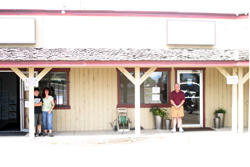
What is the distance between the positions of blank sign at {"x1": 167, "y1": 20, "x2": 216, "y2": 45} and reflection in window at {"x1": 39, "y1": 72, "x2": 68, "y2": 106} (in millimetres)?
4461

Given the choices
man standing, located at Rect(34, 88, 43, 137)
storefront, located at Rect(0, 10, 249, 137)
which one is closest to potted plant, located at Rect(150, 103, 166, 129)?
storefront, located at Rect(0, 10, 249, 137)

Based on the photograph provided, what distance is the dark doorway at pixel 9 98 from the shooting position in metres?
14.8

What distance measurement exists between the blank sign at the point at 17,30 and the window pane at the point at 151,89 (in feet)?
12.9

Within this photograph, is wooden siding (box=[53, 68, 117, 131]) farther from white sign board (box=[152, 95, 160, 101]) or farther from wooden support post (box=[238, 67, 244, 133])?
wooden support post (box=[238, 67, 244, 133])

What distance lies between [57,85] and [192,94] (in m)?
5.45

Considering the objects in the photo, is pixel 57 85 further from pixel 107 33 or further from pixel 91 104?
pixel 107 33

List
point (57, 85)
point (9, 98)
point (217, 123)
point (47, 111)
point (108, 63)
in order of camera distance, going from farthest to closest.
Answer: point (9, 98)
point (217, 123)
point (57, 85)
point (47, 111)
point (108, 63)

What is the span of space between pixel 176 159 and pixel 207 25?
6597 mm

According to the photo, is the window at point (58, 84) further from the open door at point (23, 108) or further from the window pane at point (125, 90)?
the window pane at point (125, 90)

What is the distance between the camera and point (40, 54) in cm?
975

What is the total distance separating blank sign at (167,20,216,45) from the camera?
11539 millimetres

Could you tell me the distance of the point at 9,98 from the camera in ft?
50.0

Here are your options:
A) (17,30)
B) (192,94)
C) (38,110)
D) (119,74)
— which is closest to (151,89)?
(119,74)

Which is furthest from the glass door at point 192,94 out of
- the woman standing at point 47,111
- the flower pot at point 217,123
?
the woman standing at point 47,111
